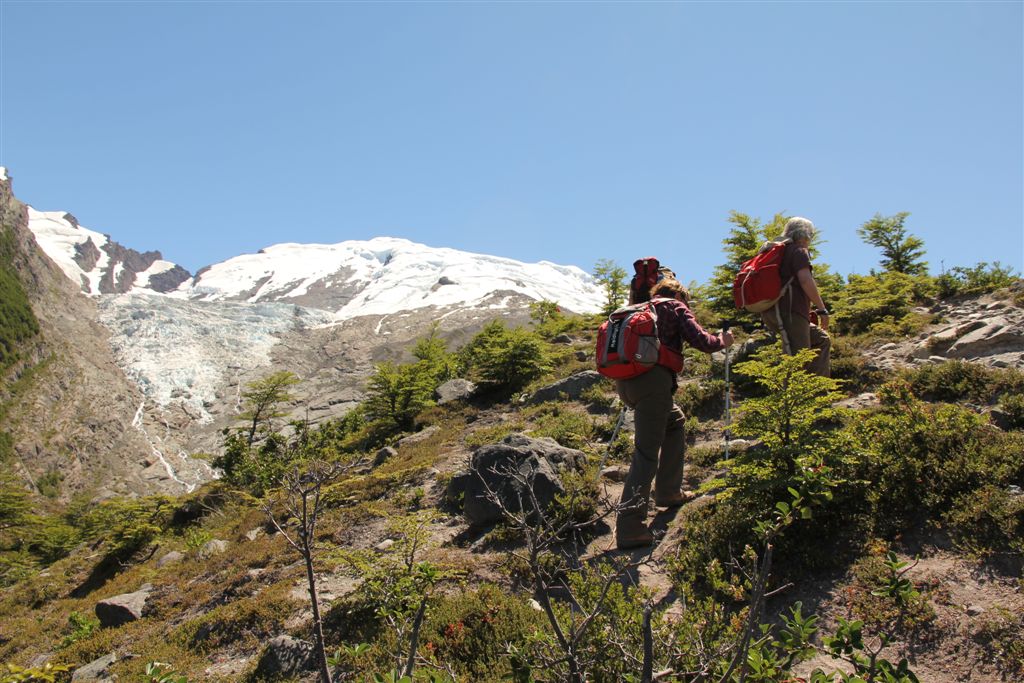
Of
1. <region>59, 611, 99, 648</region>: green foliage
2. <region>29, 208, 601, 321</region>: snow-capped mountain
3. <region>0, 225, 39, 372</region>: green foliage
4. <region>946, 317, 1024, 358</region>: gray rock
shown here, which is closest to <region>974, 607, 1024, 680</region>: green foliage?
<region>946, 317, 1024, 358</region>: gray rock

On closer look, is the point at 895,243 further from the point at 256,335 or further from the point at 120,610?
the point at 256,335

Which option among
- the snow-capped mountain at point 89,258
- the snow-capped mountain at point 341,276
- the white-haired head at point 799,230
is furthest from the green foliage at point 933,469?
the snow-capped mountain at point 89,258

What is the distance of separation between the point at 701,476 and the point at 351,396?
32178 millimetres

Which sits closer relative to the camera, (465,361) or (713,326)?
(713,326)

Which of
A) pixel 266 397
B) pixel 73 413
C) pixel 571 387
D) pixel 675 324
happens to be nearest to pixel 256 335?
pixel 73 413

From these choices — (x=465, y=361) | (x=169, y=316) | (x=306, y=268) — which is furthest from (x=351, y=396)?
(x=306, y=268)

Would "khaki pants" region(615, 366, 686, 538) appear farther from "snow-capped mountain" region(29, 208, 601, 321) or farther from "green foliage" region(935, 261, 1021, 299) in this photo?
"snow-capped mountain" region(29, 208, 601, 321)

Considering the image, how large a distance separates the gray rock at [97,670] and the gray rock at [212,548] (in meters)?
2.64

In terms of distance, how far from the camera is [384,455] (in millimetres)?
11234

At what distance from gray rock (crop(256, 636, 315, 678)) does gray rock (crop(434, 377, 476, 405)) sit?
8.80 meters

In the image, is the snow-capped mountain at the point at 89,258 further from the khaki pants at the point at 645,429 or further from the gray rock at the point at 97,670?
the khaki pants at the point at 645,429

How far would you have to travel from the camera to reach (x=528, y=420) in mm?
10641

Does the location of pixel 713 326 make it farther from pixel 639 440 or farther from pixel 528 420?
pixel 639 440

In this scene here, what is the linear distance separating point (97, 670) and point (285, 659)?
2910mm
